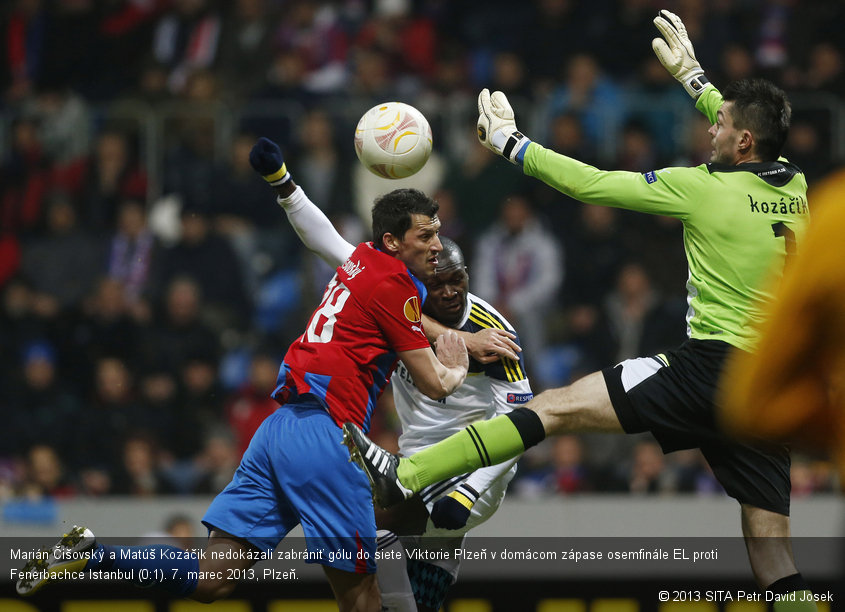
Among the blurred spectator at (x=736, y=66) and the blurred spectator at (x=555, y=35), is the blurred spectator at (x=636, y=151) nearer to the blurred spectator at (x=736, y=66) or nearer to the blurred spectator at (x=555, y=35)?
the blurred spectator at (x=736, y=66)

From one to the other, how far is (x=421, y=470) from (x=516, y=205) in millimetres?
5434

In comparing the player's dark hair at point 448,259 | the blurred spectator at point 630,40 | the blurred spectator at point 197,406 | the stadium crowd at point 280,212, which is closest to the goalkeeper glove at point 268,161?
the player's dark hair at point 448,259

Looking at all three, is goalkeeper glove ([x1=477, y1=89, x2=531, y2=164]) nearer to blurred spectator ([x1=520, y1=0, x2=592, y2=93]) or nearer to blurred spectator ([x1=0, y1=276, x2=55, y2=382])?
blurred spectator ([x1=520, y1=0, x2=592, y2=93])

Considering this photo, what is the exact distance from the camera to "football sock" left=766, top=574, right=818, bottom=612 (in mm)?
5512

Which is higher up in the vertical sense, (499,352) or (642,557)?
(499,352)

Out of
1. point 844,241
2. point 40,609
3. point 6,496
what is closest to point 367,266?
point 40,609

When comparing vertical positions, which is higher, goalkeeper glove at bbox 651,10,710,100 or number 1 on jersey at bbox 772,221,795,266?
goalkeeper glove at bbox 651,10,710,100

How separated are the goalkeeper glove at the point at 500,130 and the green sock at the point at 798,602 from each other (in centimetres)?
238

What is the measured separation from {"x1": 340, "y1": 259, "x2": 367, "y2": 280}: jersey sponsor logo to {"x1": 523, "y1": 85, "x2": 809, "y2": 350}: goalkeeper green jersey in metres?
1.12

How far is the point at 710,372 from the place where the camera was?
217 inches

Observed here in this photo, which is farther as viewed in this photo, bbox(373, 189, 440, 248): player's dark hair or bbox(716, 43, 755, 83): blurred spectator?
bbox(716, 43, 755, 83): blurred spectator

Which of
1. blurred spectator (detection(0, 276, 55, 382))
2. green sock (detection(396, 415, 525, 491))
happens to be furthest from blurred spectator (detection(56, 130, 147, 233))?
green sock (detection(396, 415, 525, 491))

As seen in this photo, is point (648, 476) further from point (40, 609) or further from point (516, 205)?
point (40, 609)

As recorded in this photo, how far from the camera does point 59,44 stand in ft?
43.9
